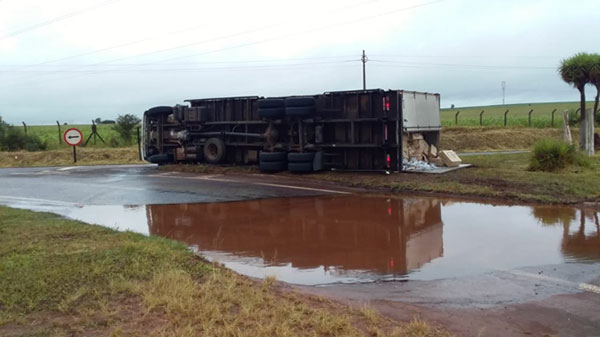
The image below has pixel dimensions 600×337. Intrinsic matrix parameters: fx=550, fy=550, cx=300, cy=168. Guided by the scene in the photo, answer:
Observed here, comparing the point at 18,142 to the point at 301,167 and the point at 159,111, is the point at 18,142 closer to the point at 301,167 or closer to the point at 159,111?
the point at 159,111

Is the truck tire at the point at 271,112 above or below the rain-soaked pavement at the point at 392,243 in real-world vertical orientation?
above

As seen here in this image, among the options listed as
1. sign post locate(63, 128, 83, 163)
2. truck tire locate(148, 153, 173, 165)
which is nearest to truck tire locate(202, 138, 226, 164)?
truck tire locate(148, 153, 173, 165)

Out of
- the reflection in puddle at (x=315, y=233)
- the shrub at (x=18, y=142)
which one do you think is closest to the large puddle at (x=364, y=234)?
the reflection in puddle at (x=315, y=233)

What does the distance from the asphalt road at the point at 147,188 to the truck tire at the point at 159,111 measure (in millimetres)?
2524

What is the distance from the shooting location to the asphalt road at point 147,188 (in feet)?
43.8

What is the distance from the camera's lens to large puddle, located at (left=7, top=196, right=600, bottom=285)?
7.23 meters

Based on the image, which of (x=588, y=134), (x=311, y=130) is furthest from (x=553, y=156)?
(x=311, y=130)

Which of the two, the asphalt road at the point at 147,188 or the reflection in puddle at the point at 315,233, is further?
the asphalt road at the point at 147,188

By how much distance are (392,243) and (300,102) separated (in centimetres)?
877

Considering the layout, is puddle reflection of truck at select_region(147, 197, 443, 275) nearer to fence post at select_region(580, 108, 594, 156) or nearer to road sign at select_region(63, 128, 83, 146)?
fence post at select_region(580, 108, 594, 156)

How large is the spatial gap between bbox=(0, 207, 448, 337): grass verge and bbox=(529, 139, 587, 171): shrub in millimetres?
11694

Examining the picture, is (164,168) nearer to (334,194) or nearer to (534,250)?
(334,194)

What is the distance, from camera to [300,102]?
16578 mm

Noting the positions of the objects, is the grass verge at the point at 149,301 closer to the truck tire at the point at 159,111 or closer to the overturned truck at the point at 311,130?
the overturned truck at the point at 311,130
